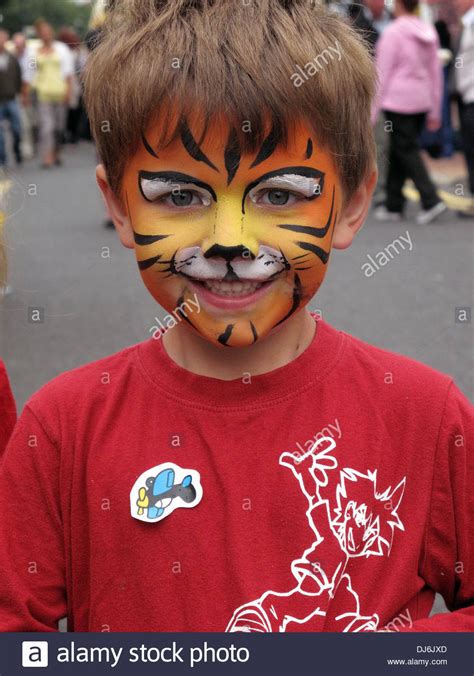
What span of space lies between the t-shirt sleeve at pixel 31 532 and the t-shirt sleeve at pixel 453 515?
2.05ft

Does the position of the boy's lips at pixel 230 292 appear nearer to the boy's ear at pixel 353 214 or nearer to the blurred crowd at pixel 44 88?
the boy's ear at pixel 353 214

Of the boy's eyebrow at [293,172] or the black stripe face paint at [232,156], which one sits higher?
the black stripe face paint at [232,156]

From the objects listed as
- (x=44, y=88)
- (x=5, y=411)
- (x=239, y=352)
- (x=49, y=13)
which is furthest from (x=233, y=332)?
(x=49, y=13)

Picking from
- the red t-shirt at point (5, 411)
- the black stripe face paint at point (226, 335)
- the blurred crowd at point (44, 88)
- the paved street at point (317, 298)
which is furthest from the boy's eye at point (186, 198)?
the blurred crowd at point (44, 88)

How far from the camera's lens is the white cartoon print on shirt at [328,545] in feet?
6.19

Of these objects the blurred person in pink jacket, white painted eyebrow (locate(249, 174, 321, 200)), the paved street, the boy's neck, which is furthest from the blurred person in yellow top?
white painted eyebrow (locate(249, 174, 321, 200))

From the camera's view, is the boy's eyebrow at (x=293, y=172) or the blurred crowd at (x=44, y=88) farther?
the blurred crowd at (x=44, y=88)

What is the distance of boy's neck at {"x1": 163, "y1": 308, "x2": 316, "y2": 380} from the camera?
2047 millimetres

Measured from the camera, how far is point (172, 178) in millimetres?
1918

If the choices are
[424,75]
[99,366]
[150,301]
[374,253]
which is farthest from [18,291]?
[99,366]

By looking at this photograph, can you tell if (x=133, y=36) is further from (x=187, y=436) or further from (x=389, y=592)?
(x=389, y=592)

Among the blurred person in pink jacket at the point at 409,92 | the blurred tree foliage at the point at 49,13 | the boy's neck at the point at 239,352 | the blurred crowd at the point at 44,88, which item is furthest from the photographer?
the blurred tree foliage at the point at 49,13

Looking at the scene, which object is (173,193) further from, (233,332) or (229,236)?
(233,332)

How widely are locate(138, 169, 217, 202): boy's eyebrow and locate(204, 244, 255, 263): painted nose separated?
83 mm
